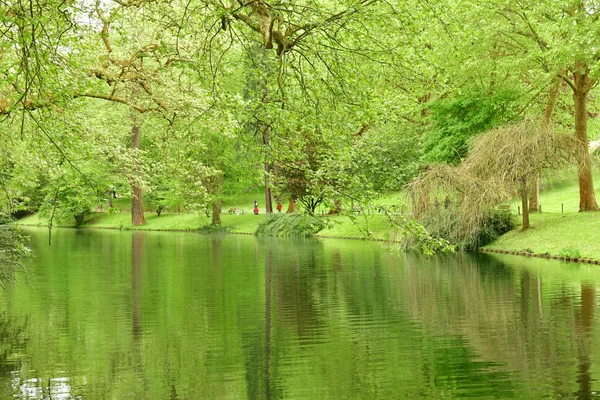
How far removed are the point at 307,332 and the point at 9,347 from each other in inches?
206

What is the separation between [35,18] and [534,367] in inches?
313

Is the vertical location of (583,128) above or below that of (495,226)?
above

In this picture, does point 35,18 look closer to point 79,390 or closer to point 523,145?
point 79,390

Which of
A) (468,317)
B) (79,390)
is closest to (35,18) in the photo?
(79,390)

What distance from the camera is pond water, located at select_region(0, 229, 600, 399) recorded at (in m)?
10.6

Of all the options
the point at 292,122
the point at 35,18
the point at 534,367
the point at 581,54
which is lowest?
the point at 534,367

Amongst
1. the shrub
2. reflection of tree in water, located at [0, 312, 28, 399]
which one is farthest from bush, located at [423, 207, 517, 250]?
reflection of tree in water, located at [0, 312, 28, 399]

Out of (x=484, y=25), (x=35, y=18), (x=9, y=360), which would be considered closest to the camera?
(x=35, y=18)

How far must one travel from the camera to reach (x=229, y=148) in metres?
54.5

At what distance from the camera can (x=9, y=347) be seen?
13844 mm

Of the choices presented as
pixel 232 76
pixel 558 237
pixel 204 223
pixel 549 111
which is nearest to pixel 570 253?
pixel 558 237

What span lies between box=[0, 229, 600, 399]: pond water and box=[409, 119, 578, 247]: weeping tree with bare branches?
382 cm

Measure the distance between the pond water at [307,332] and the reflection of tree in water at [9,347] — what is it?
0.06 m

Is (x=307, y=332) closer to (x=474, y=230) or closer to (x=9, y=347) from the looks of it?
(x=9, y=347)
